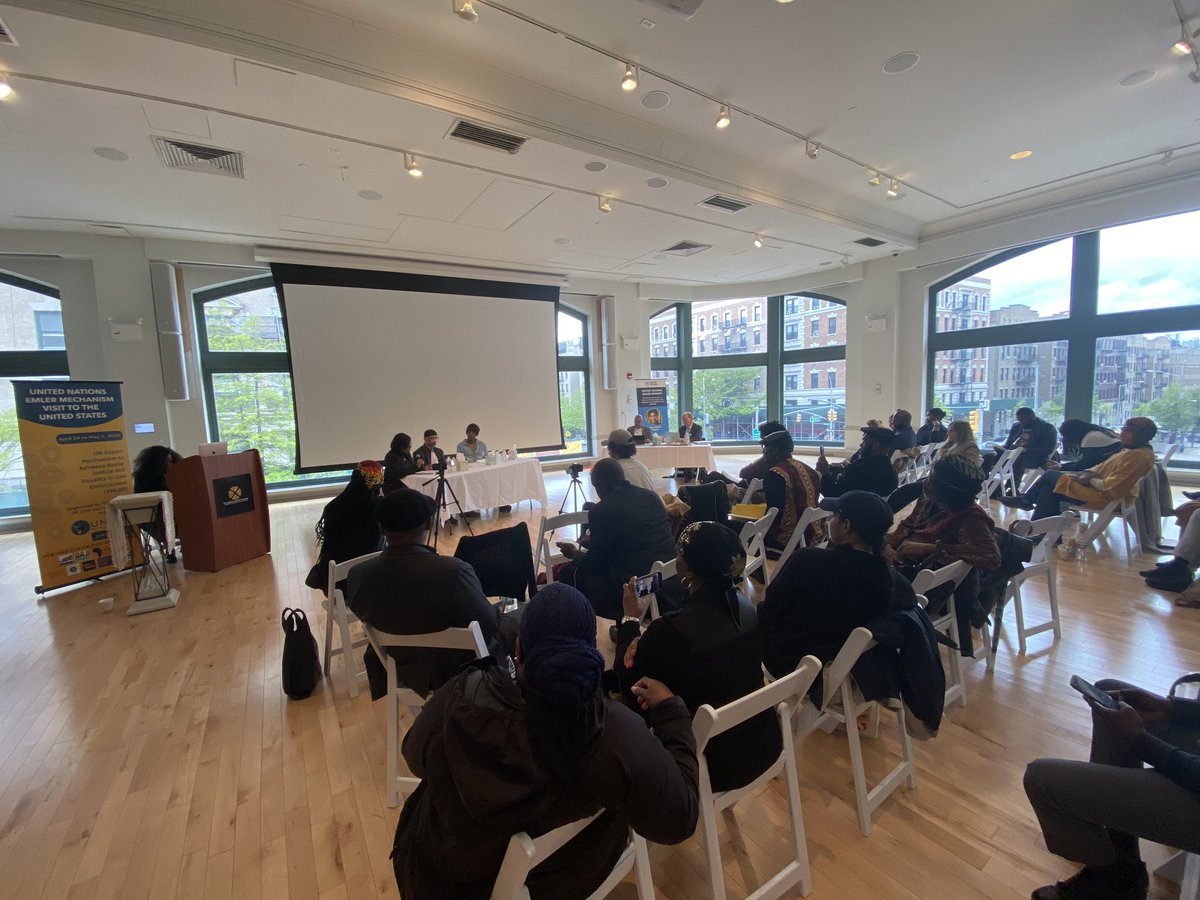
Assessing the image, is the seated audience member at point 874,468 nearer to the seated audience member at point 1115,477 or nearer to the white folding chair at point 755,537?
the white folding chair at point 755,537

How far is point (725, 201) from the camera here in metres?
5.93

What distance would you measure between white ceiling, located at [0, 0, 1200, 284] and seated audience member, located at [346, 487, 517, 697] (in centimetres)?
329

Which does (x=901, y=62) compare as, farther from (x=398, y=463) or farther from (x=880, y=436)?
(x=398, y=463)

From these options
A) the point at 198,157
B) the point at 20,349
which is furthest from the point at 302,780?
the point at 20,349

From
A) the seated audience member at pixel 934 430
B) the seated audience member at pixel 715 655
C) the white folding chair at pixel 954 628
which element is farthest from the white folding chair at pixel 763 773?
the seated audience member at pixel 934 430

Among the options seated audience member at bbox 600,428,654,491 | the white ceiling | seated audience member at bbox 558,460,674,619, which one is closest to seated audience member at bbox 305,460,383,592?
seated audience member at bbox 558,460,674,619

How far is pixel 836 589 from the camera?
5.96 feet

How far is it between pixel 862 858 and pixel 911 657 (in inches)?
27.2

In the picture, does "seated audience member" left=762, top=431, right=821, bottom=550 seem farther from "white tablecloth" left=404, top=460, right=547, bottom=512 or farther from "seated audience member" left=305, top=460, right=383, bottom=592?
"white tablecloth" left=404, top=460, right=547, bottom=512

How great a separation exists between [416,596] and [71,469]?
4.96 meters

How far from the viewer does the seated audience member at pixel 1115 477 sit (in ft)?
13.9

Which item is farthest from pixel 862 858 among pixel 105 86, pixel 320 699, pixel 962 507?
pixel 105 86

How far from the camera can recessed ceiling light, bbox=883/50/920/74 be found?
3760mm

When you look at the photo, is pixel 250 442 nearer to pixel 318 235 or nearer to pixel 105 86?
pixel 318 235
